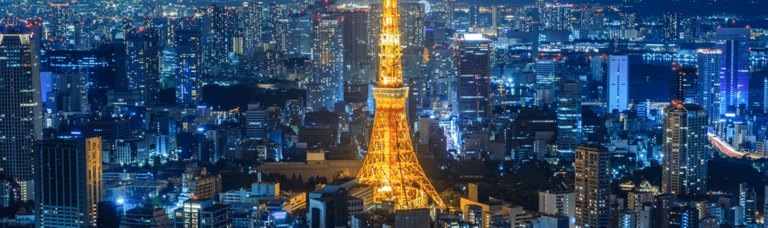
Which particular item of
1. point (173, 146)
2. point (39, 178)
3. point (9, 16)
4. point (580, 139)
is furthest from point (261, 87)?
point (39, 178)

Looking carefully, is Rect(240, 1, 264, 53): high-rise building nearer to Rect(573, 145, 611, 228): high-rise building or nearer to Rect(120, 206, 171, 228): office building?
Rect(573, 145, 611, 228): high-rise building

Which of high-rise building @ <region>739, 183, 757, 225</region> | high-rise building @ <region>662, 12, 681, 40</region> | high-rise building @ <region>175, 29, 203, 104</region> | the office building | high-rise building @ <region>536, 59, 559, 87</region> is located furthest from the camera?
high-rise building @ <region>662, 12, 681, 40</region>

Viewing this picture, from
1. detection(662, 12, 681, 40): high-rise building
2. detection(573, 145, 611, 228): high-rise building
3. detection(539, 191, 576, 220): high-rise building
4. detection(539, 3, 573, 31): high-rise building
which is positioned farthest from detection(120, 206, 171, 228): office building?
detection(539, 3, 573, 31): high-rise building

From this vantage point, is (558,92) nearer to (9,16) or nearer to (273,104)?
(273,104)

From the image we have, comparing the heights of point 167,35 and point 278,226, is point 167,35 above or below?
above

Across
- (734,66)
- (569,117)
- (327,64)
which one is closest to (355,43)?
(327,64)

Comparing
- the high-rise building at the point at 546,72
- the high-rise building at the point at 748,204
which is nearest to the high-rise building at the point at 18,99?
the high-rise building at the point at 748,204
